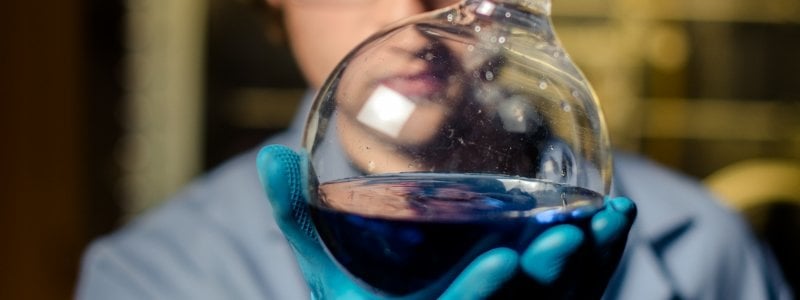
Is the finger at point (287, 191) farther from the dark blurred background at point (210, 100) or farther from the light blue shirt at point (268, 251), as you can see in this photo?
the dark blurred background at point (210, 100)

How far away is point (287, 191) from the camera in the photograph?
0.63 m

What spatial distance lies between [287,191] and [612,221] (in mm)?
193

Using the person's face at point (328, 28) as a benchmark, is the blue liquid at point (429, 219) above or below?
above

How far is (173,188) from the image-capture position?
2.21 metres

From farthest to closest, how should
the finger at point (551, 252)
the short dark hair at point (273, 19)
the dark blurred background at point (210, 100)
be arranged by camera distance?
the dark blurred background at point (210, 100)
the short dark hair at point (273, 19)
the finger at point (551, 252)

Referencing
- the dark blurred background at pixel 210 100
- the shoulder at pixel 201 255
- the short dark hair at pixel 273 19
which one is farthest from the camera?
the dark blurred background at pixel 210 100

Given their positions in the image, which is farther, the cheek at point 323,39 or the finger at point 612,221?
the cheek at point 323,39

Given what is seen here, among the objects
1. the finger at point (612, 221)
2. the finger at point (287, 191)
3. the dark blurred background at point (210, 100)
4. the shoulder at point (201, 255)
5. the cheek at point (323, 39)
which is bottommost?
the dark blurred background at point (210, 100)

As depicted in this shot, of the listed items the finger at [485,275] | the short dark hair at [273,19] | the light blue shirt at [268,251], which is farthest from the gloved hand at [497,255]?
the short dark hair at [273,19]

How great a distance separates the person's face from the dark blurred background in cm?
101

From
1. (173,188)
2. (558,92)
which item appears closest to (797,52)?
(173,188)

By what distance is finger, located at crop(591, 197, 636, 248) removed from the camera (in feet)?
1.92

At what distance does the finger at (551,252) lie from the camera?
0.56 meters

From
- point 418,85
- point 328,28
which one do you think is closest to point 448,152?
point 418,85
